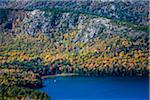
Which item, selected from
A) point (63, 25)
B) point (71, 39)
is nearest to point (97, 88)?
point (71, 39)

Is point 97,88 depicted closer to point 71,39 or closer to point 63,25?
point 71,39

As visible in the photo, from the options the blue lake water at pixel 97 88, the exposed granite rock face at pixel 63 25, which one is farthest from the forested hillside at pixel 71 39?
the blue lake water at pixel 97 88

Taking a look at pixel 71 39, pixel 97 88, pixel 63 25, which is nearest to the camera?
pixel 97 88

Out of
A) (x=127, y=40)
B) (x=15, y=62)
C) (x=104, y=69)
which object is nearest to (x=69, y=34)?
(x=127, y=40)

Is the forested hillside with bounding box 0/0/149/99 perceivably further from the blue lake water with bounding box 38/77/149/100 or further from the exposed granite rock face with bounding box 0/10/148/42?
the blue lake water with bounding box 38/77/149/100

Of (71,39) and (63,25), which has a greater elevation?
(63,25)

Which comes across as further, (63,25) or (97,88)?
(63,25)

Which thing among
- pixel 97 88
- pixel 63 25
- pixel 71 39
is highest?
pixel 63 25

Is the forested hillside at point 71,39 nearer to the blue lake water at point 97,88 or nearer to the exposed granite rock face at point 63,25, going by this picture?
the exposed granite rock face at point 63,25

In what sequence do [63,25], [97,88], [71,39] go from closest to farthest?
[97,88] → [71,39] → [63,25]

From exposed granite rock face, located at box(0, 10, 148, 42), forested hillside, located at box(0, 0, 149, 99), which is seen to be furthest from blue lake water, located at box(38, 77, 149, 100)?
exposed granite rock face, located at box(0, 10, 148, 42)
